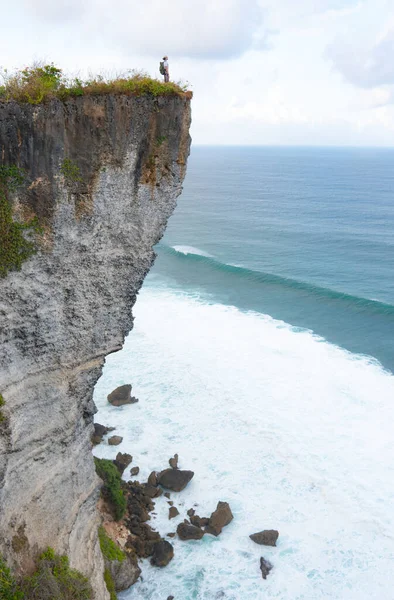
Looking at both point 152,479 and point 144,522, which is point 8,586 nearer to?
point 144,522

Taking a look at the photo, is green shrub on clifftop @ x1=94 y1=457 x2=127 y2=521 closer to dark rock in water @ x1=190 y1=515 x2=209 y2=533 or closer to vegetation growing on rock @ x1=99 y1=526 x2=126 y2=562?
vegetation growing on rock @ x1=99 y1=526 x2=126 y2=562

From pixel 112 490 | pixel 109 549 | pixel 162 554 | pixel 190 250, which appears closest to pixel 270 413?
pixel 162 554

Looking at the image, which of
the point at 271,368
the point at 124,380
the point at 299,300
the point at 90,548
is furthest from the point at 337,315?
the point at 90,548

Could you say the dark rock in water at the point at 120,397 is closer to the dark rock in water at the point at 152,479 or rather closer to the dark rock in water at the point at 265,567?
the dark rock in water at the point at 152,479

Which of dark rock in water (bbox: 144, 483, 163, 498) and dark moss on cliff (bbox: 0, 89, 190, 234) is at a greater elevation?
dark moss on cliff (bbox: 0, 89, 190, 234)

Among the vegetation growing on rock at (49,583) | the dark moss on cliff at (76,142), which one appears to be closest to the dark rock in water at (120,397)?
the vegetation growing on rock at (49,583)

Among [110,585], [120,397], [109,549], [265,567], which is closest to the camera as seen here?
[110,585]

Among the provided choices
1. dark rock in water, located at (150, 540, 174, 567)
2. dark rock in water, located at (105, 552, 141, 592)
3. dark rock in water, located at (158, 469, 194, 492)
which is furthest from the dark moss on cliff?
dark rock in water, located at (158, 469, 194, 492)
